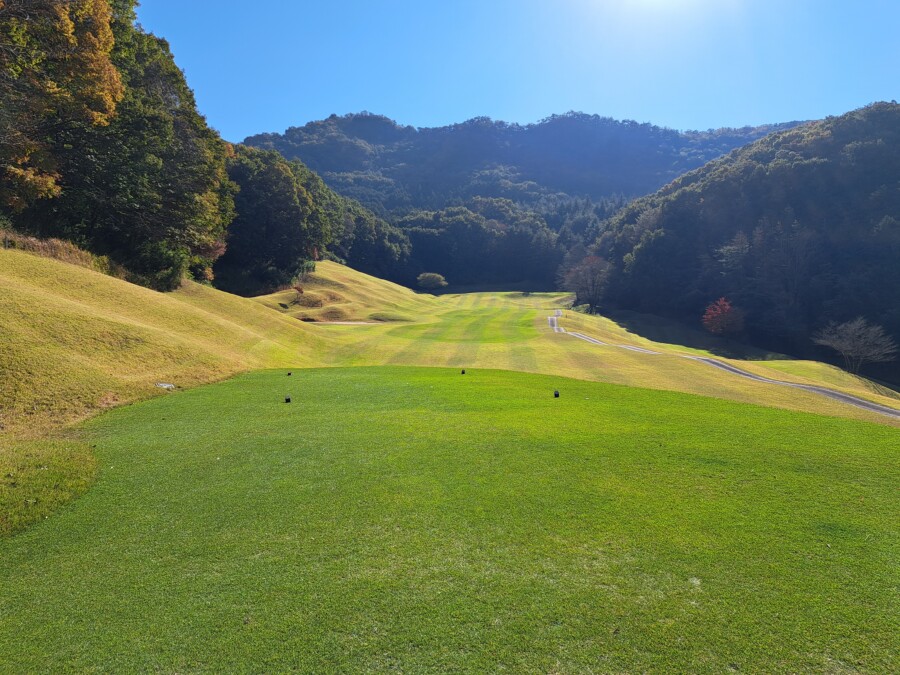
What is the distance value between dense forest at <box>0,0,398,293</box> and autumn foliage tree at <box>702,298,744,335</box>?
61.6 metres

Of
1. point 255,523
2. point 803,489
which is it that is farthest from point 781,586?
point 255,523

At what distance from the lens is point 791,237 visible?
6216 cm

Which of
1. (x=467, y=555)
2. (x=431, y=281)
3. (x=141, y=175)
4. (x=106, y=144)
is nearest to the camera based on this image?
(x=467, y=555)

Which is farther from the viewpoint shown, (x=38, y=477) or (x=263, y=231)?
(x=263, y=231)

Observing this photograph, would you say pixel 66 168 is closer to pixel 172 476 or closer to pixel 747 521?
pixel 172 476

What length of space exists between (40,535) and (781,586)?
31.5 ft

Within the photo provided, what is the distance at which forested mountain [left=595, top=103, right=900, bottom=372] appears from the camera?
56156 mm

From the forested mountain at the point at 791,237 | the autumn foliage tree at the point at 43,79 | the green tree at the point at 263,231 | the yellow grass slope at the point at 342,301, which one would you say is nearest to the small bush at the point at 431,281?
the yellow grass slope at the point at 342,301

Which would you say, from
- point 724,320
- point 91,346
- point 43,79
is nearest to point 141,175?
point 43,79

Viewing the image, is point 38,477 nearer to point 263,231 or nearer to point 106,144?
point 106,144

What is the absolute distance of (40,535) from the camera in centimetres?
609

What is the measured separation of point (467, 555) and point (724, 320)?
66.9m

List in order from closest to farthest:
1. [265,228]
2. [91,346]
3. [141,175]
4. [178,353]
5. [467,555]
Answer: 1. [467,555]
2. [91,346]
3. [178,353]
4. [141,175]
5. [265,228]

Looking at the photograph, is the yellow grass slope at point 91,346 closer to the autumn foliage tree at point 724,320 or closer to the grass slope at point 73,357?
the grass slope at point 73,357
